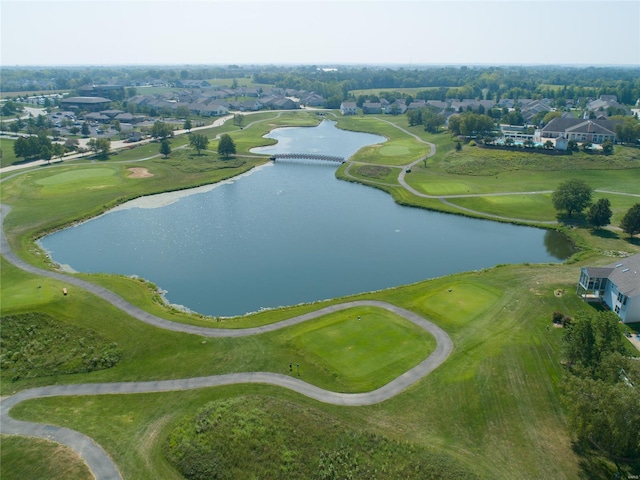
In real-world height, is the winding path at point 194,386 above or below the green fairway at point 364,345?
below

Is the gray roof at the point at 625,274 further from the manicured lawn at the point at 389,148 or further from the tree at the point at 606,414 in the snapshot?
Answer: the manicured lawn at the point at 389,148

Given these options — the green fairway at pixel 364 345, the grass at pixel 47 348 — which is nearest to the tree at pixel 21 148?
the grass at pixel 47 348

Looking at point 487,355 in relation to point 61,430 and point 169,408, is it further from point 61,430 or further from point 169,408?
point 61,430

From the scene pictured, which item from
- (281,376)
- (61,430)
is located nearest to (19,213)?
(61,430)

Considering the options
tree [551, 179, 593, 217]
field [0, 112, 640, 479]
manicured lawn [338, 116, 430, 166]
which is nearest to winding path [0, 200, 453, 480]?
field [0, 112, 640, 479]

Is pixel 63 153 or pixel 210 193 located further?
pixel 63 153

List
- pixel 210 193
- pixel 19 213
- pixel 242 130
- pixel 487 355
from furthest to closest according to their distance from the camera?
pixel 242 130, pixel 210 193, pixel 19 213, pixel 487 355
